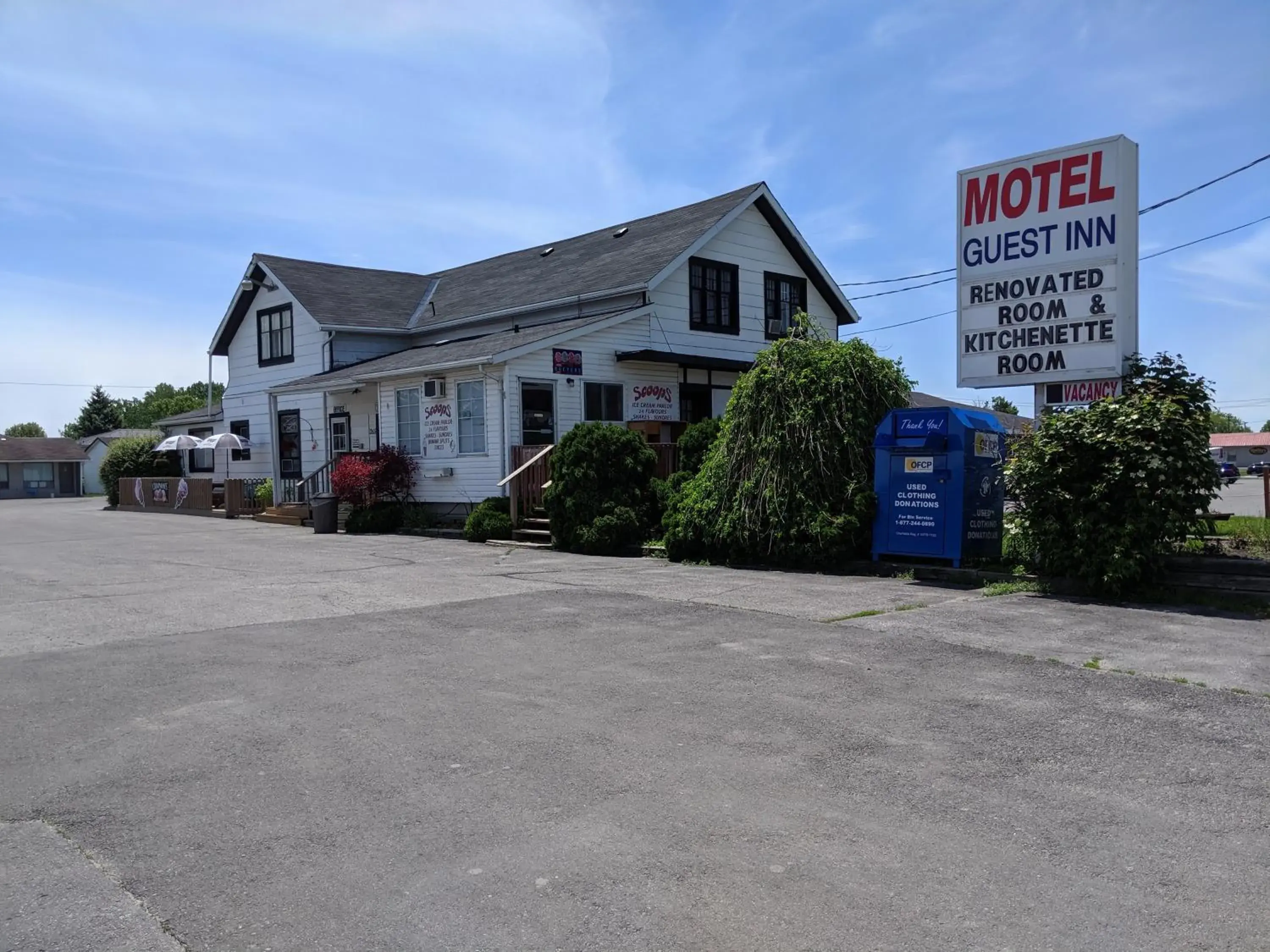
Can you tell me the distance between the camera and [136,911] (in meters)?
3.65

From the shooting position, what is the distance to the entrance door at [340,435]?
2625cm

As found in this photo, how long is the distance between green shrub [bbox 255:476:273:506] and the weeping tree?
18.2 meters

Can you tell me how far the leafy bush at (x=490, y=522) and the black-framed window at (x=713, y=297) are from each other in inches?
281

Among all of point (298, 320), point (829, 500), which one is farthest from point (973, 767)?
point (298, 320)

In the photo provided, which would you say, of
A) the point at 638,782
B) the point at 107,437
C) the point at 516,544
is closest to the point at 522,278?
the point at 516,544

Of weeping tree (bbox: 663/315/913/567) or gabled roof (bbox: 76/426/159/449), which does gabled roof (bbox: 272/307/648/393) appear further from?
gabled roof (bbox: 76/426/159/449)

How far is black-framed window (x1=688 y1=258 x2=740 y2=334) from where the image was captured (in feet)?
78.4

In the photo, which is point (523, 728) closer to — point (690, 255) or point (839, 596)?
point (839, 596)

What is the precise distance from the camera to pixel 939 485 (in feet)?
40.2

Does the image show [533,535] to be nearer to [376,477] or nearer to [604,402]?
[604,402]

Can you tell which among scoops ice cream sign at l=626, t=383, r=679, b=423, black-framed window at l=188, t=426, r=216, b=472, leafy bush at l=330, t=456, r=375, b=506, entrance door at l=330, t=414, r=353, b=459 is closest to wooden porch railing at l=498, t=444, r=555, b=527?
scoops ice cream sign at l=626, t=383, r=679, b=423

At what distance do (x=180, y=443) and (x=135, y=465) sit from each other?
19.5 feet

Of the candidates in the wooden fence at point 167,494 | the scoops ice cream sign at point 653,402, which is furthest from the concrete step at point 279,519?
the scoops ice cream sign at point 653,402

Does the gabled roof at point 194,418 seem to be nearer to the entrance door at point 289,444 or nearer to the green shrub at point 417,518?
the entrance door at point 289,444
